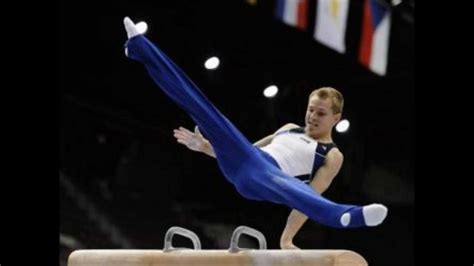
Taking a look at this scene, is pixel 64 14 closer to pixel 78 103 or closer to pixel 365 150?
pixel 78 103

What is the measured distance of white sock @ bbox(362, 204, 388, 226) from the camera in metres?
4.36

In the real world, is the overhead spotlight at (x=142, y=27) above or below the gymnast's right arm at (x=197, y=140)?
above

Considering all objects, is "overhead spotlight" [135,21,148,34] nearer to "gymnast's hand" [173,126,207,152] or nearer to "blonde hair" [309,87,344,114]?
"gymnast's hand" [173,126,207,152]

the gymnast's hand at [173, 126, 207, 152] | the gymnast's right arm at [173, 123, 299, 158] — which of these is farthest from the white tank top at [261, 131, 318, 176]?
the gymnast's hand at [173, 126, 207, 152]

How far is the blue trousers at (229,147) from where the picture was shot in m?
4.64

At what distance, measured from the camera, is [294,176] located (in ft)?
15.5

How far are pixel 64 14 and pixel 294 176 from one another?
Answer: 62.3 inches

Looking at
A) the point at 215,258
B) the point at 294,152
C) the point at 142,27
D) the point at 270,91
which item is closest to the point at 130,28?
the point at 142,27

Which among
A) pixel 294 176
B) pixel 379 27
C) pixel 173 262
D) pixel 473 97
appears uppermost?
pixel 379 27

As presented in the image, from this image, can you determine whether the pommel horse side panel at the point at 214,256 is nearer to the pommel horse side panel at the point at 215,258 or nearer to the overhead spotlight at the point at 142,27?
the pommel horse side panel at the point at 215,258

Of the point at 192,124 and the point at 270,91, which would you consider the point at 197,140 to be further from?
the point at 270,91

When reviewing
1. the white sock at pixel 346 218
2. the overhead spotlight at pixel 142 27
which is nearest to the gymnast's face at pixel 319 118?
the white sock at pixel 346 218

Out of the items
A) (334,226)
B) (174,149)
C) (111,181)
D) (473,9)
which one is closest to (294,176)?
(334,226)

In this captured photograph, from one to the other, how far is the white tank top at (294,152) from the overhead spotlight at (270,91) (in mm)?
218
